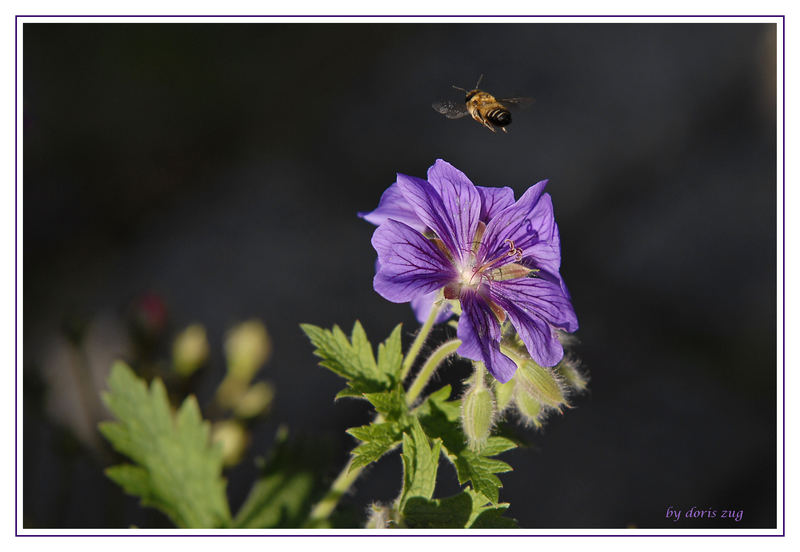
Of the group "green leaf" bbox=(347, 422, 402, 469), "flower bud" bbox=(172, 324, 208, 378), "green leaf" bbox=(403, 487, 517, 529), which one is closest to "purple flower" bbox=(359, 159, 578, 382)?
"green leaf" bbox=(347, 422, 402, 469)

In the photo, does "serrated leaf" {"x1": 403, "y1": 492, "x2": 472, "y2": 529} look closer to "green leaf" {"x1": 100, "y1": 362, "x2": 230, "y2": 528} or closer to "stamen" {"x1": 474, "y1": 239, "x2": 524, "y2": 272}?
"stamen" {"x1": 474, "y1": 239, "x2": 524, "y2": 272}

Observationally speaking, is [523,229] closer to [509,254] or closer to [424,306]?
[509,254]

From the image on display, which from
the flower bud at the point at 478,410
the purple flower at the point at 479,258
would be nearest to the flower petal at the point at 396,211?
the purple flower at the point at 479,258

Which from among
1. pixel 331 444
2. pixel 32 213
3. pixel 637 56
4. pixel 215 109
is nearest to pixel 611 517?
pixel 331 444

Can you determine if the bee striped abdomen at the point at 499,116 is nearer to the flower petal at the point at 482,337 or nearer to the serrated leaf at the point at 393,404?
the flower petal at the point at 482,337

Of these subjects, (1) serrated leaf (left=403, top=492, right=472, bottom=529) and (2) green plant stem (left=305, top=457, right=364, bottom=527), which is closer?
(1) serrated leaf (left=403, top=492, right=472, bottom=529)

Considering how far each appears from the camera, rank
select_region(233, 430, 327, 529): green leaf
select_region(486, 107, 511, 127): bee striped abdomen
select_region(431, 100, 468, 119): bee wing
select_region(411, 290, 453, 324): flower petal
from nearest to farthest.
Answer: select_region(411, 290, 453, 324): flower petal, select_region(486, 107, 511, 127): bee striped abdomen, select_region(431, 100, 468, 119): bee wing, select_region(233, 430, 327, 529): green leaf

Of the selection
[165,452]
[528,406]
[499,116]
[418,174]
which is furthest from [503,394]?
[418,174]
